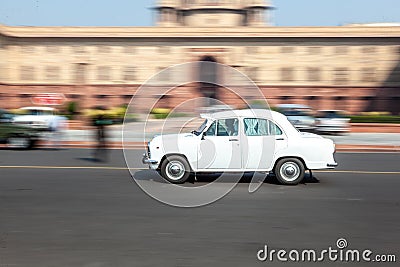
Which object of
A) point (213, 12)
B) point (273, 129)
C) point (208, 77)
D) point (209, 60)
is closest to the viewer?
point (273, 129)

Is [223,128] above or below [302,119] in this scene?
above

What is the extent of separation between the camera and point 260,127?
11.1 metres

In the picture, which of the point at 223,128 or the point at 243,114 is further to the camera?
the point at 243,114

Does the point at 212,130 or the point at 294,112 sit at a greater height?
the point at 212,130

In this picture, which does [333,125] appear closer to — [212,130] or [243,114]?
[243,114]

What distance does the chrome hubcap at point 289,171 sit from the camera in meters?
11.0

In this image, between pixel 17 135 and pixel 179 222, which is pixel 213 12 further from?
pixel 179 222

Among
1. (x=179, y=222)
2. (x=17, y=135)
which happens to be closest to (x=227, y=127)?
(x=179, y=222)

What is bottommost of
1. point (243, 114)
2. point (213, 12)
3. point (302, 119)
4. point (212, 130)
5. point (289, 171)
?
point (302, 119)

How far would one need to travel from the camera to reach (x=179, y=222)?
26.2ft

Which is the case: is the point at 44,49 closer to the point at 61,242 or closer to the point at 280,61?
the point at 280,61

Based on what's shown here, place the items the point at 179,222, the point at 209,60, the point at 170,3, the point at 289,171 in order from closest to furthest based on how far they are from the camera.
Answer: the point at 179,222 → the point at 289,171 → the point at 209,60 → the point at 170,3

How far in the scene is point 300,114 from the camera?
31875 mm

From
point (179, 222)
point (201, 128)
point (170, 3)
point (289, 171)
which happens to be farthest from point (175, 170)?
point (170, 3)
